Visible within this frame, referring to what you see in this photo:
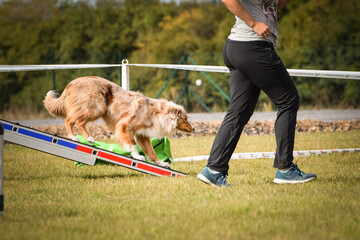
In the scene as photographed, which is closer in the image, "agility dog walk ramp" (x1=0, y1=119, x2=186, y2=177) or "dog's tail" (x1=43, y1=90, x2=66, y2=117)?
"agility dog walk ramp" (x1=0, y1=119, x2=186, y2=177)

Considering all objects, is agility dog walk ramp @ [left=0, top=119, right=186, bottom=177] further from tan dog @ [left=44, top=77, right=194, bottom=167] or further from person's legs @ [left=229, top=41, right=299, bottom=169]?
person's legs @ [left=229, top=41, right=299, bottom=169]

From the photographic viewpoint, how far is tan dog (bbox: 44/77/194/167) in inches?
231

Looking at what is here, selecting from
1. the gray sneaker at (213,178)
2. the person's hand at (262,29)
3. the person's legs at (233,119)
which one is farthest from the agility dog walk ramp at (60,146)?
the person's hand at (262,29)

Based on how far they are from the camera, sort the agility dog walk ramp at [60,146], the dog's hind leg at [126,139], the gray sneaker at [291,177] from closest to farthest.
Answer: the gray sneaker at [291,177]
the agility dog walk ramp at [60,146]
the dog's hind leg at [126,139]

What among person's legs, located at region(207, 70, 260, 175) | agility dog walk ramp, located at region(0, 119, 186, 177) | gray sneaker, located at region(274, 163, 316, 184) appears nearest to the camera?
person's legs, located at region(207, 70, 260, 175)

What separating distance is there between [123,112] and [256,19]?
244 cm

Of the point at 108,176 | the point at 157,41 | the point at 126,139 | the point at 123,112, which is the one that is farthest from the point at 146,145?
the point at 157,41

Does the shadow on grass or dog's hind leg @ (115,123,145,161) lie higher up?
dog's hind leg @ (115,123,145,161)

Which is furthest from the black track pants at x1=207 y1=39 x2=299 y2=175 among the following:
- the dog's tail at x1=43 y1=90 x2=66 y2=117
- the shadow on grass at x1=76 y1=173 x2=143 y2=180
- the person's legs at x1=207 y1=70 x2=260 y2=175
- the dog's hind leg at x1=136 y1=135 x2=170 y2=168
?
the dog's tail at x1=43 y1=90 x2=66 y2=117

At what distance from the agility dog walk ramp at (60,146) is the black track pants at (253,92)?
1.12 m

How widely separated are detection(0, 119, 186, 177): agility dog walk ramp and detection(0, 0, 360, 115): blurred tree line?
11.9 meters

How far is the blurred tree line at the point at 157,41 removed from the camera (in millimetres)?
18375

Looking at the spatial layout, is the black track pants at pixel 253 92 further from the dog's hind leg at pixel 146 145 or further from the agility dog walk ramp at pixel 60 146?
the dog's hind leg at pixel 146 145

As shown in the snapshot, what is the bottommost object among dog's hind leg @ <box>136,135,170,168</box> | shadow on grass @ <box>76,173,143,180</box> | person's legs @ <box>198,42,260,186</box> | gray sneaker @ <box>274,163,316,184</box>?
shadow on grass @ <box>76,173,143,180</box>
